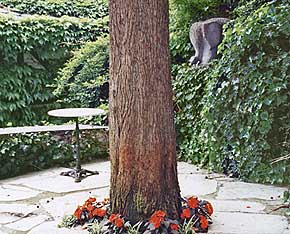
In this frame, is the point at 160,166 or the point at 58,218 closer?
the point at 160,166

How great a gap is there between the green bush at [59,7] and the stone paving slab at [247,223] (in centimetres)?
527

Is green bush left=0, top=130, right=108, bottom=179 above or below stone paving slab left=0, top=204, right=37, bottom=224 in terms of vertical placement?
above

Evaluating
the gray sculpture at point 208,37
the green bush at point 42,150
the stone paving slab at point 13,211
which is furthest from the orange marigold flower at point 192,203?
the gray sculpture at point 208,37

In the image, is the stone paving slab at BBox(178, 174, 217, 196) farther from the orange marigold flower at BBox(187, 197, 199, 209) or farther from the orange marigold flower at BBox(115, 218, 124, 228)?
the orange marigold flower at BBox(115, 218, 124, 228)

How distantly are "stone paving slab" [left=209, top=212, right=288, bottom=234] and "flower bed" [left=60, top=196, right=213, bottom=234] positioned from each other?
9 cm

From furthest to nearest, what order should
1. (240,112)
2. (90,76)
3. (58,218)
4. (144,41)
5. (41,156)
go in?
(90,76), (41,156), (240,112), (58,218), (144,41)

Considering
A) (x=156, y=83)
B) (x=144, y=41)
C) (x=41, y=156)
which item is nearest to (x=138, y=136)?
(x=156, y=83)

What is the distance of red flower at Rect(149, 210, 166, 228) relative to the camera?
254 cm

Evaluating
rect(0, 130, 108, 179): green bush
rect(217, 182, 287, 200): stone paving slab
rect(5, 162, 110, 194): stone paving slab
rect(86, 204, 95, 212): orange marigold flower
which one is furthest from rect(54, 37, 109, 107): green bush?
rect(86, 204, 95, 212): orange marigold flower

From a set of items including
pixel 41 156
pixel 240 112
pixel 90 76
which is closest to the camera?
pixel 240 112

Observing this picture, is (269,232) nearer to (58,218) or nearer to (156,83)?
(156,83)

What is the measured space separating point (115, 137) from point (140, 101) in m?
0.29

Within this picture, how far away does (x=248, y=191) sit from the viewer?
144 inches

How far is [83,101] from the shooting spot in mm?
6102
